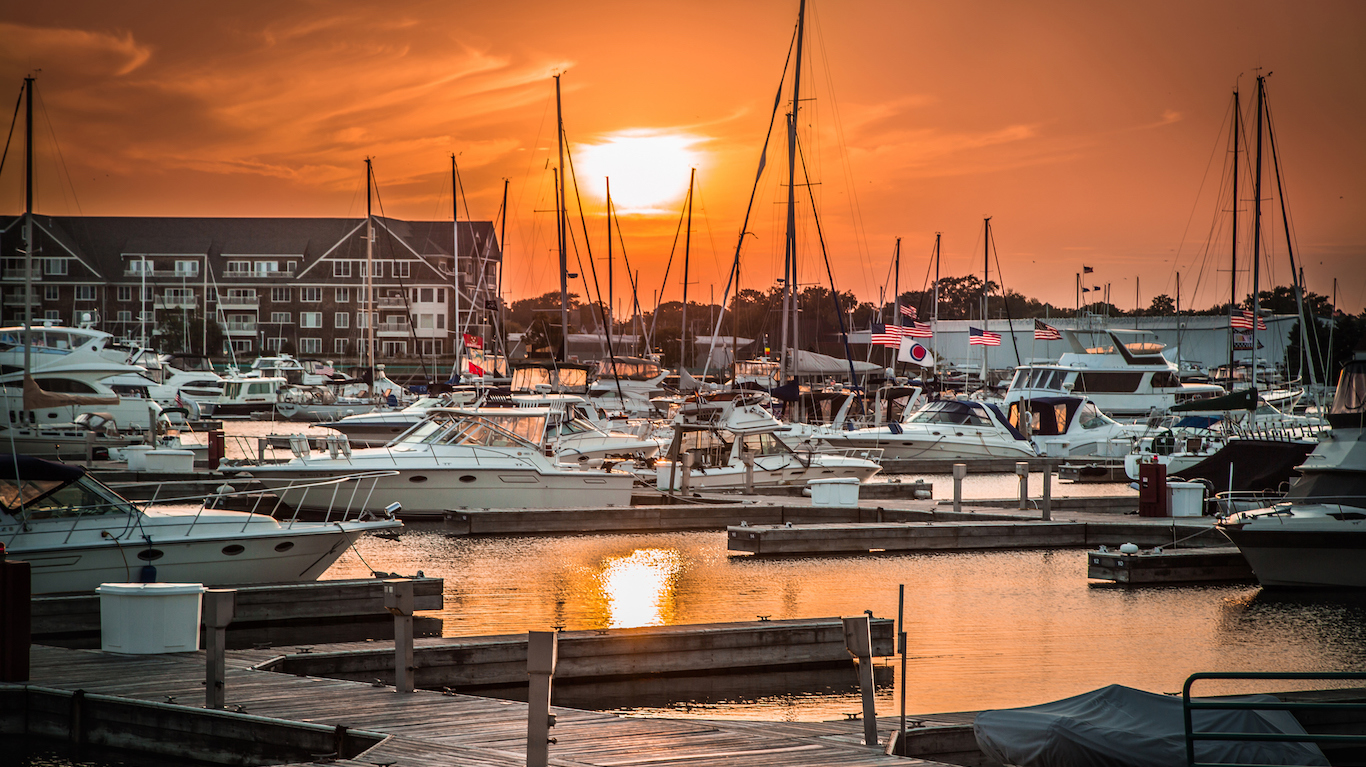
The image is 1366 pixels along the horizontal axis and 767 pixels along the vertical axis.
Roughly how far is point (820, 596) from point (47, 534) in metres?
10.4

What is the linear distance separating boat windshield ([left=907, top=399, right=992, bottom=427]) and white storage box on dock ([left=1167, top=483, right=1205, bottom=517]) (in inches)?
569

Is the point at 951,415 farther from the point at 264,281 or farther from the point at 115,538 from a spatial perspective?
the point at 264,281

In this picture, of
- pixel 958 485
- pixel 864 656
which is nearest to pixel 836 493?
pixel 958 485

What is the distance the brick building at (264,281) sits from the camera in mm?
95062

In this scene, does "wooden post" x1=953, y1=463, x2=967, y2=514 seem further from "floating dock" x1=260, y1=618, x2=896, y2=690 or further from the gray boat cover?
the gray boat cover

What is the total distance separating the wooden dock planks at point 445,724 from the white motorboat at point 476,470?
12.9 meters

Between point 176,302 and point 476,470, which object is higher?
point 176,302

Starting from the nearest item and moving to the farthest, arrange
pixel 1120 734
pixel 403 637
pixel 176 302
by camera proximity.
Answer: pixel 1120 734 → pixel 403 637 → pixel 176 302

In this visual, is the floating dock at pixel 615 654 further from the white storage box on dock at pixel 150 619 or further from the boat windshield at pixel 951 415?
the boat windshield at pixel 951 415

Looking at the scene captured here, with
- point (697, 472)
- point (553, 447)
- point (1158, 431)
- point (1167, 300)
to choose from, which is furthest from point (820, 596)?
point (1167, 300)

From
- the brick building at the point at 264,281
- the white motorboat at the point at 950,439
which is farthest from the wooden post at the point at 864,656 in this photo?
the brick building at the point at 264,281

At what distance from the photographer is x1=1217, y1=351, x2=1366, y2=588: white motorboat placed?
16.1 m

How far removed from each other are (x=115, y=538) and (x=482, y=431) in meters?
10.4

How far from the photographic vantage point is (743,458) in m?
27.2
